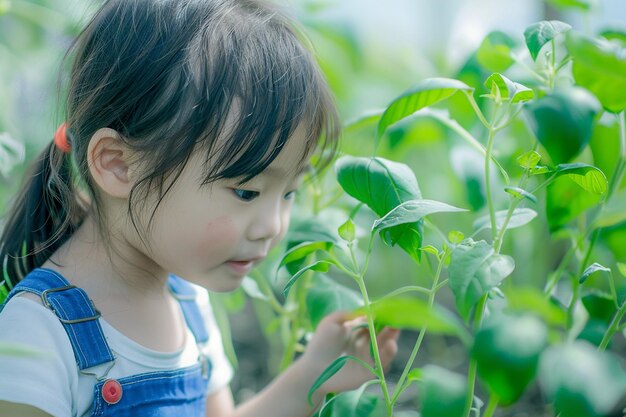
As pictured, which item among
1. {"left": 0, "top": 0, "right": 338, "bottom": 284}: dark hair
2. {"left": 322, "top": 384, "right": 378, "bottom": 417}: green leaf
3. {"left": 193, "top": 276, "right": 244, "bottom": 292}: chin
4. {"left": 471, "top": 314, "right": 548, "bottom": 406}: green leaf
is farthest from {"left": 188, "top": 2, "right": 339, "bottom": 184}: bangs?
{"left": 471, "top": 314, "right": 548, "bottom": 406}: green leaf

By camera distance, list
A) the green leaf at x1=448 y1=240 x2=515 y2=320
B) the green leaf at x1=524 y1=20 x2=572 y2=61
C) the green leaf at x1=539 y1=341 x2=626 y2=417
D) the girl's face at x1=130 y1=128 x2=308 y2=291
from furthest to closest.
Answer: the girl's face at x1=130 y1=128 x2=308 y2=291
the green leaf at x1=524 y1=20 x2=572 y2=61
the green leaf at x1=448 y1=240 x2=515 y2=320
the green leaf at x1=539 y1=341 x2=626 y2=417

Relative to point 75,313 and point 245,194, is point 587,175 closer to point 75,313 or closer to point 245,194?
point 245,194

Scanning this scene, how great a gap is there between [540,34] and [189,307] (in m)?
0.49

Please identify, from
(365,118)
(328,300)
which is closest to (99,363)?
(328,300)

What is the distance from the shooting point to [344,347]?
84 cm

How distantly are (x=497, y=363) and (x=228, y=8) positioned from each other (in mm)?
459

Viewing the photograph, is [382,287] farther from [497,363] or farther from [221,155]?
[497,363]

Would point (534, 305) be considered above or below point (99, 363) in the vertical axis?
above

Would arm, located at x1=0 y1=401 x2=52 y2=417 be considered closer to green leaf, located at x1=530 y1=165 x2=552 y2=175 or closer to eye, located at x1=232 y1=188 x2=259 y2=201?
eye, located at x1=232 y1=188 x2=259 y2=201

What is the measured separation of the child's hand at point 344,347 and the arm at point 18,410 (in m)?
0.29

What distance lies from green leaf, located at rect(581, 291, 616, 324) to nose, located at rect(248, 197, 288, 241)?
286 mm

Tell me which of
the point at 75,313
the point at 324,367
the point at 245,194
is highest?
the point at 245,194

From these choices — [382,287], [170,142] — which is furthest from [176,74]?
[382,287]

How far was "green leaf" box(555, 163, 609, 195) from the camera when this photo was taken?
0.57 m
